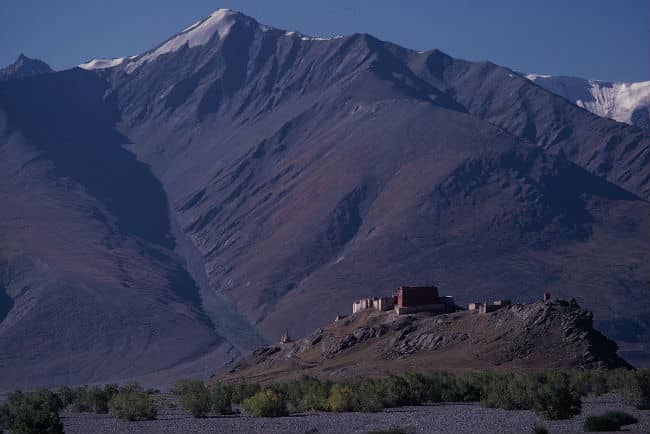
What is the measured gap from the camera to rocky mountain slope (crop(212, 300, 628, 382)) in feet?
275

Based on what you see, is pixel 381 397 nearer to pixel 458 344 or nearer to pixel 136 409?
pixel 136 409

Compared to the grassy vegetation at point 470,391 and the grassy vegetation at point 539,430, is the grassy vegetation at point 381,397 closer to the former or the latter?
the grassy vegetation at point 470,391

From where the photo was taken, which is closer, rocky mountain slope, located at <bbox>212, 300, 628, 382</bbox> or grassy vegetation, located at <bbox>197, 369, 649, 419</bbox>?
grassy vegetation, located at <bbox>197, 369, 649, 419</bbox>

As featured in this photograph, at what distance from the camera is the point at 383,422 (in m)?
57.0

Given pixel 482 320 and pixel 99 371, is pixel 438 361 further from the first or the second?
pixel 99 371

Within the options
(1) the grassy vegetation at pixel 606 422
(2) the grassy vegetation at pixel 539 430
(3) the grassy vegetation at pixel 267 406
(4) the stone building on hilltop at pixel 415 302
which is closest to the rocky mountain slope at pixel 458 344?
(4) the stone building on hilltop at pixel 415 302

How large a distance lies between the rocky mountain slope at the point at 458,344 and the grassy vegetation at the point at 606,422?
1216 inches

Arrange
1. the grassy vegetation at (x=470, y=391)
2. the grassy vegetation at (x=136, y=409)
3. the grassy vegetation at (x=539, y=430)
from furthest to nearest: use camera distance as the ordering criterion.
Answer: the grassy vegetation at (x=136, y=409), the grassy vegetation at (x=470, y=391), the grassy vegetation at (x=539, y=430)

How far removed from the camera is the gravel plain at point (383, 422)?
52.7 metres

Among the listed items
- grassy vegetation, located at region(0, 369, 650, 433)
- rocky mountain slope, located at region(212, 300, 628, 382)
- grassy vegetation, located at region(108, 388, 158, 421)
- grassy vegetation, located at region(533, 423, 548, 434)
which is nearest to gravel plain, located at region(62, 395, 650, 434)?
grassy vegetation, located at region(108, 388, 158, 421)

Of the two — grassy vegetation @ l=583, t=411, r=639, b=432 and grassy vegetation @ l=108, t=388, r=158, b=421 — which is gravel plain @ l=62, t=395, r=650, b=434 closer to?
grassy vegetation @ l=583, t=411, r=639, b=432

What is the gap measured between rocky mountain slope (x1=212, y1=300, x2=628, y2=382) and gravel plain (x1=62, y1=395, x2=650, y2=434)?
16116 millimetres

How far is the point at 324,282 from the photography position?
16862 cm

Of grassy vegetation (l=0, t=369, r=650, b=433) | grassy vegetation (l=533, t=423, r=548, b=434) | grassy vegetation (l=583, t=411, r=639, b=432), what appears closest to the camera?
grassy vegetation (l=533, t=423, r=548, b=434)
